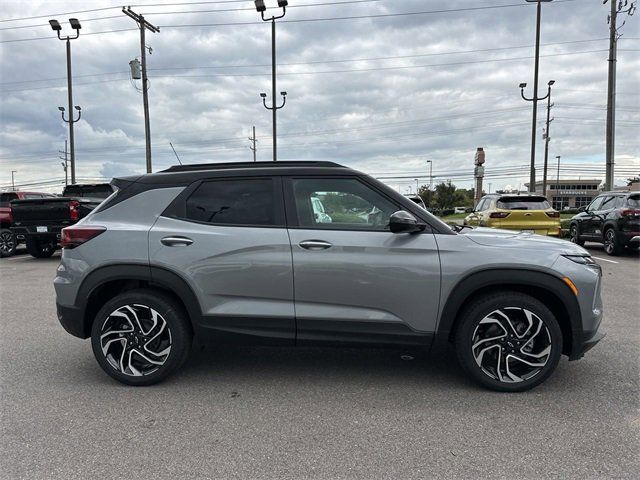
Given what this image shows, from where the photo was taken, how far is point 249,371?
3988mm

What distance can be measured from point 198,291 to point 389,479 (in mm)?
1929

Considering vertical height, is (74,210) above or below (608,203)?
below

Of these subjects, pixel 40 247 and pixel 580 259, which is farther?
pixel 40 247

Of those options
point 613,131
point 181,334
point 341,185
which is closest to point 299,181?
point 341,185

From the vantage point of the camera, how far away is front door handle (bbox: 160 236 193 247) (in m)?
3.57

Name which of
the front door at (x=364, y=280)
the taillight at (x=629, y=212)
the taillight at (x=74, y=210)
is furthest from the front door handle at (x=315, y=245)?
the taillight at (x=629, y=212)

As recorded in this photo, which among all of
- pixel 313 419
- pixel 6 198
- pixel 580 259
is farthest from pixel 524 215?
pixel 6 198

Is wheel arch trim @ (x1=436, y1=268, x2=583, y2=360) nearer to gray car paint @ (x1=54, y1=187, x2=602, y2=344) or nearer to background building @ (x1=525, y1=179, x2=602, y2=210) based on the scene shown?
gray car paint @ (x1=54, y1=187, x2=602, y2=344)

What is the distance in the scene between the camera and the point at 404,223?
10.9 feet

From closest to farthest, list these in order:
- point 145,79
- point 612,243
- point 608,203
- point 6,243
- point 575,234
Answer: point 612,243 → point 608,203 → point 6,243 → point 575,234 → point 145,79

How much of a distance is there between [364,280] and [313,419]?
3.40ft

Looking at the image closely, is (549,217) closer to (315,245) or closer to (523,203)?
(523,203)

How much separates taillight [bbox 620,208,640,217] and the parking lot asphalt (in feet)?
26.6

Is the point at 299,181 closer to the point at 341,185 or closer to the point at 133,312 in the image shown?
the point at 341,185
